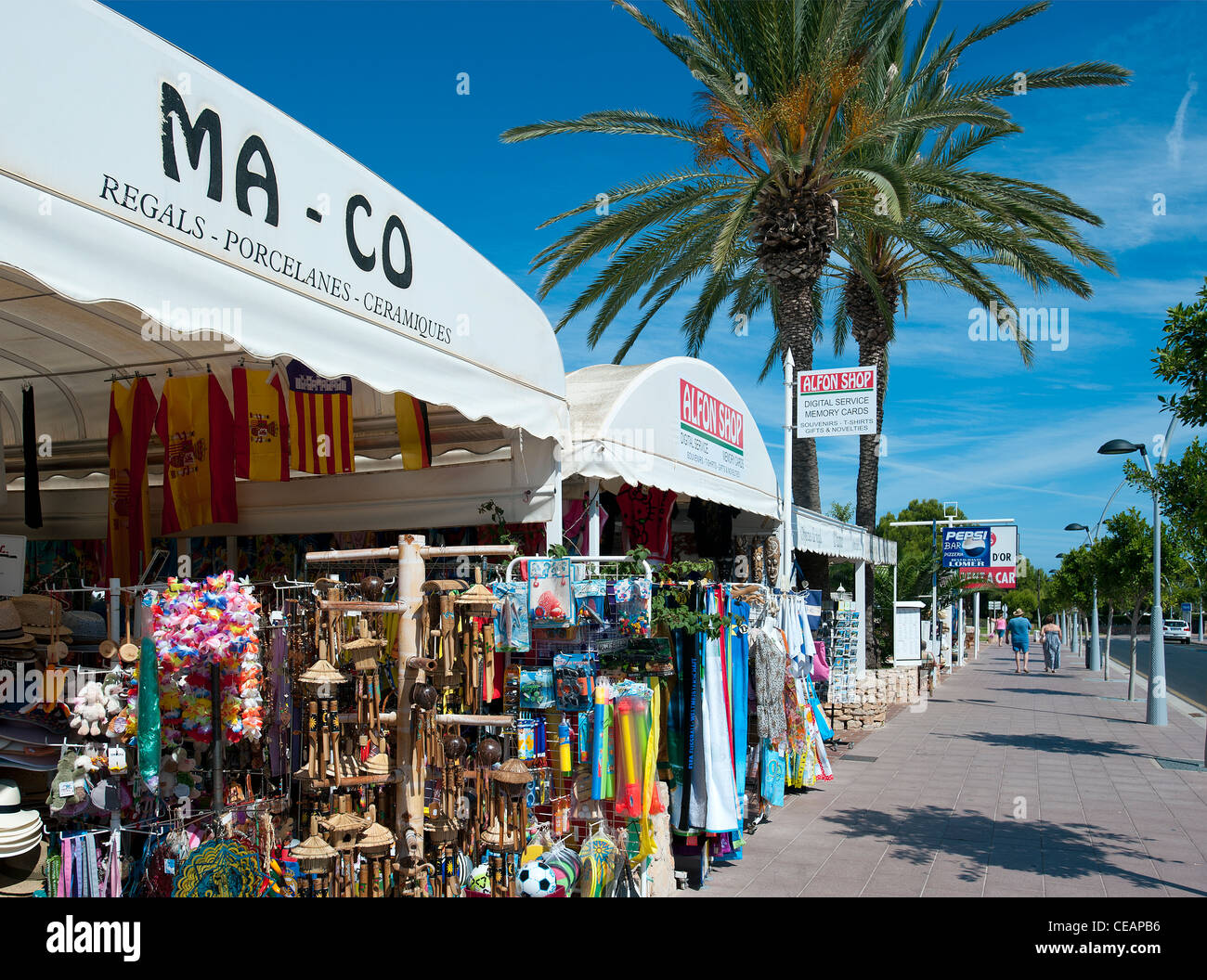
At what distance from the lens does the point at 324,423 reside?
22.3 feet

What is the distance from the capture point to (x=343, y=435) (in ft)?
22.3

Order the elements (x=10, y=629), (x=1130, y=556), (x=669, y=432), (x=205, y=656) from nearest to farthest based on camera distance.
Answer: (x=205, y=656)
(x=10, y=629)
(x=669, y=432)
(x=1130, y=556)

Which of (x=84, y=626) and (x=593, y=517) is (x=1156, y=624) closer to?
(x=593, y=517)

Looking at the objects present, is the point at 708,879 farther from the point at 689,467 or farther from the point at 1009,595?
the point at 1009,595

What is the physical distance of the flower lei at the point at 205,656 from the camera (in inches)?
165

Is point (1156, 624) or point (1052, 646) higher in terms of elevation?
point (1156, 624)

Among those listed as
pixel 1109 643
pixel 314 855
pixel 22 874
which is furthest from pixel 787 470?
pixel 1109 643

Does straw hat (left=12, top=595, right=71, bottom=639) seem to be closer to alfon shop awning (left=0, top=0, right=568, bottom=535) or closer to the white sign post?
the white sign post

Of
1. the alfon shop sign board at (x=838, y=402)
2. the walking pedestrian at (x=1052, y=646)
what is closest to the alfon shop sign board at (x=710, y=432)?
the alfon shop sign board at (x=838, y=402)

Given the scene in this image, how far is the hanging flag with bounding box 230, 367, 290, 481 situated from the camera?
267 inches

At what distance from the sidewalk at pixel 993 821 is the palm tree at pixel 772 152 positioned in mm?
4752

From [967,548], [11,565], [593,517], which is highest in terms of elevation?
[593,517]

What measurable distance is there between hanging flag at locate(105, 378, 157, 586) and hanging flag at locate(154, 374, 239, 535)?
0.18 metres

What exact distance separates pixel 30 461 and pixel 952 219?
1233 cm
